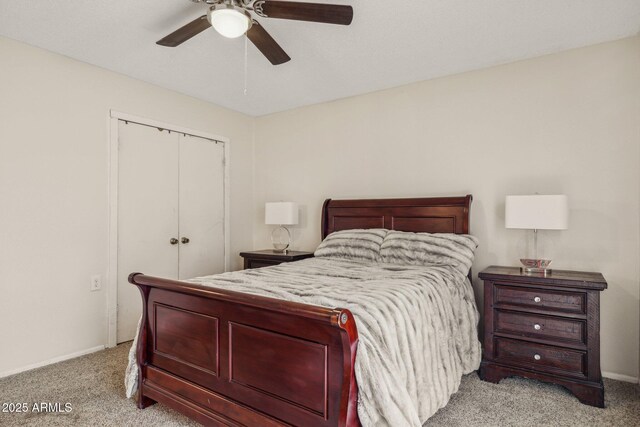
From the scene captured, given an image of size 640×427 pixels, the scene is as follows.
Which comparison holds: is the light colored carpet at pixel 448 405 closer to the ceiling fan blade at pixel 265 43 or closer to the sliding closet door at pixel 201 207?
the sliding closet door at pixel 201 207

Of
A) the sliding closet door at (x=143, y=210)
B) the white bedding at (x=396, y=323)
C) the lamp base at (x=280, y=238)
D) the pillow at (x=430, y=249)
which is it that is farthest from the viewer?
the lamp base at (x=280, y=238)

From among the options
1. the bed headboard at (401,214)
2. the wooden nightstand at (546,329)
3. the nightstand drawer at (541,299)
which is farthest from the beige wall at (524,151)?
the nightstand drawer at (541,299)

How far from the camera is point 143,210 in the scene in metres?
3.58

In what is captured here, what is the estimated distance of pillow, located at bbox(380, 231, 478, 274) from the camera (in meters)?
2.84

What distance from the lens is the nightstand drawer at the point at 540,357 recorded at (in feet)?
7.81

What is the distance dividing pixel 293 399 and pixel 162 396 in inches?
38.6

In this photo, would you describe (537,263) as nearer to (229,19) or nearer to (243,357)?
(243,357)

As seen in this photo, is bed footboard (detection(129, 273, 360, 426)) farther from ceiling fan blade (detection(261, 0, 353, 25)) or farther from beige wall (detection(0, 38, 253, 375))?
ceiling fan blade (detection(261, 0, 353, 25))

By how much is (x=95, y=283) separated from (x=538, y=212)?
11.9 feet

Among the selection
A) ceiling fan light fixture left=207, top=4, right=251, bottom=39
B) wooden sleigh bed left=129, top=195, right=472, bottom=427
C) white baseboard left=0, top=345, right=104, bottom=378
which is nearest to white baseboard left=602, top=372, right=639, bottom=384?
wooden sleigh bed left=129, top=195, right=472, bottom=427

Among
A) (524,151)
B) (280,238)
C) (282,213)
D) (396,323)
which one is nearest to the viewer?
(396,323)

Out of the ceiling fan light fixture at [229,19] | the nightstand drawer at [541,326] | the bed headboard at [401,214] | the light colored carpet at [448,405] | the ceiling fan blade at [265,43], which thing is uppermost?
the ceiling fan blade at [265,43]

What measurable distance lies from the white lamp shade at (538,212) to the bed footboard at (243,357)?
72.5 inches

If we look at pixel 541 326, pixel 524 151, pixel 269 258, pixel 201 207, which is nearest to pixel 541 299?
pixel 541 326
